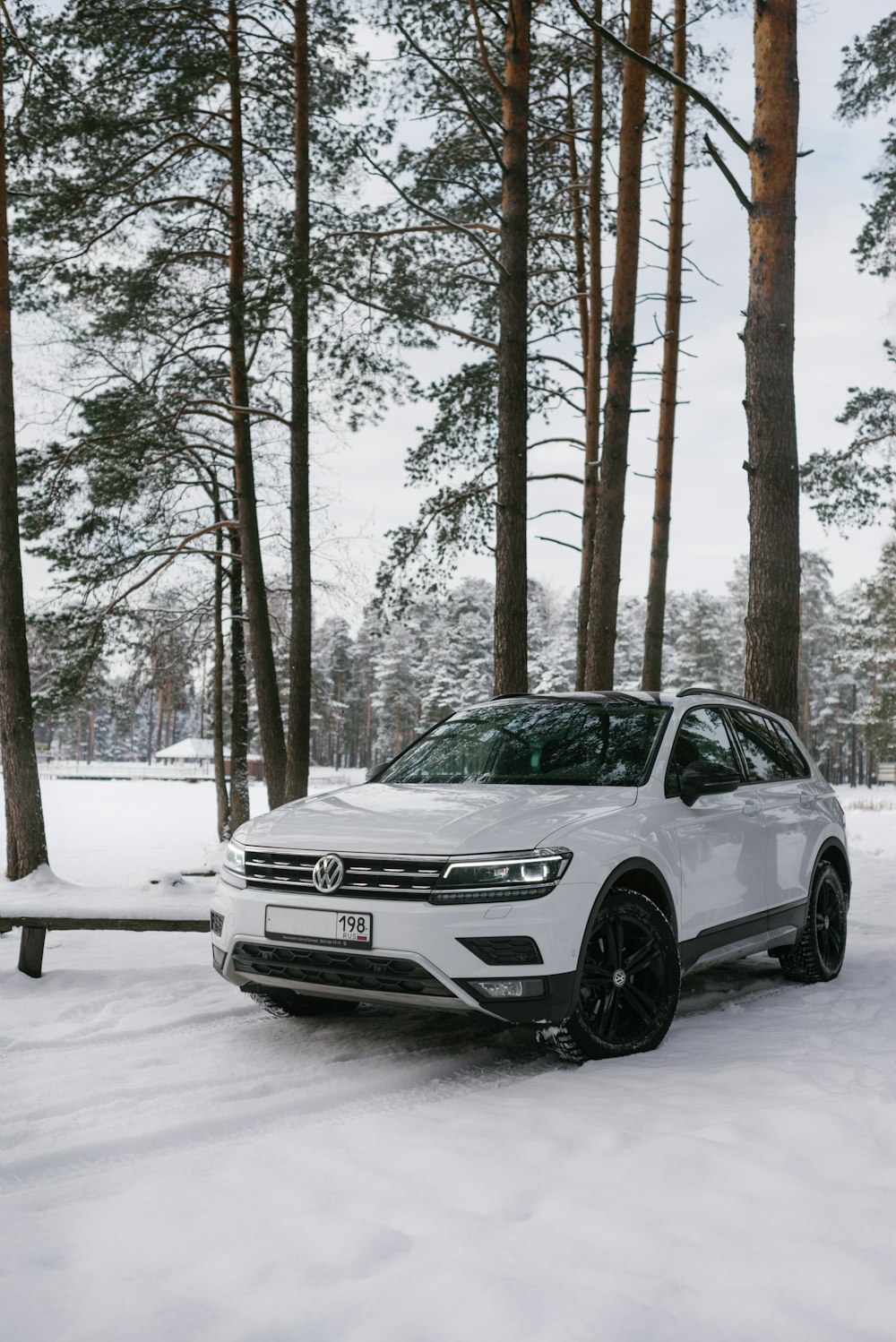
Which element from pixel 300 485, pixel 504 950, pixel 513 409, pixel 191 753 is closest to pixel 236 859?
pixel 504 950

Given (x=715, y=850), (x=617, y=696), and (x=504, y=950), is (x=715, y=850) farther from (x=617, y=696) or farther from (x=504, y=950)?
(x=504, y=950)

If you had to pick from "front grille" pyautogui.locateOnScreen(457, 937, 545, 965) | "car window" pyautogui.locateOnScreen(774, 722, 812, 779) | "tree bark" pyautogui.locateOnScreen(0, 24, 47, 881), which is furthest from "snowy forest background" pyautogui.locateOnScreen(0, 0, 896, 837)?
"front grille" pyautogui.locateOnScreen(457, 937, 545, 965)

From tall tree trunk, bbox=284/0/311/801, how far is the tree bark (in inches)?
182

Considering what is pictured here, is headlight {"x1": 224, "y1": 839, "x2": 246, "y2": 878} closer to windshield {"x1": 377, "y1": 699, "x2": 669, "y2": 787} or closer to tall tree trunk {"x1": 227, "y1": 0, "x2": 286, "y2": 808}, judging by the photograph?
windshield {"x1": 377, "y1": 699, "x2": 669, "y2": 787}

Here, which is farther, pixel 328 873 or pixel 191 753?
pixel 191 753

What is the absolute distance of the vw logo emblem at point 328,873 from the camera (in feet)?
15.1

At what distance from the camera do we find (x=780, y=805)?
6.63m

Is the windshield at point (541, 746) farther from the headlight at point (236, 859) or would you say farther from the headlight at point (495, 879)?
the headlight at point (236, 859)

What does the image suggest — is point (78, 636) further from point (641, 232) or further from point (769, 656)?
point (769, 656)

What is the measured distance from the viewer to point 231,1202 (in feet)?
10.8

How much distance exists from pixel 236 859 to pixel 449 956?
1.31m

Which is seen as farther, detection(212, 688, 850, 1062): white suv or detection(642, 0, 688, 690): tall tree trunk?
detection(642, 0, 688, 690): tall tree trunk

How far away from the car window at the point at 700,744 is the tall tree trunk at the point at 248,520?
11491mm

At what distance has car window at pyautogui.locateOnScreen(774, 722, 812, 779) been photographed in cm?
733
